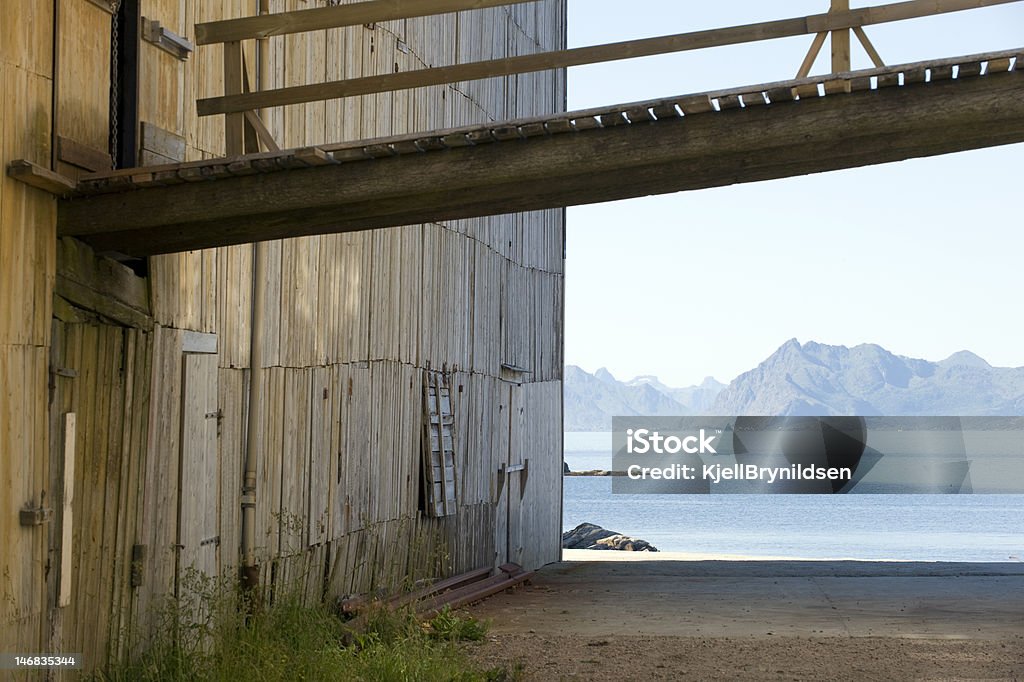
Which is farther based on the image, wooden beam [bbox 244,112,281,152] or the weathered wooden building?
wooden beam [bbox 244,112,281,152]

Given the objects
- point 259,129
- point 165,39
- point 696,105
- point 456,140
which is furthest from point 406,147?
point 165,39

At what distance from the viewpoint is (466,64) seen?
6.77 meters

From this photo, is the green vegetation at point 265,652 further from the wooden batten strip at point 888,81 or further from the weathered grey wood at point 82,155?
the wooden batten strip at point 888,81

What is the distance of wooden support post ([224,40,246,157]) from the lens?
704 cm

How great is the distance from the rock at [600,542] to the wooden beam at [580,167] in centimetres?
3348

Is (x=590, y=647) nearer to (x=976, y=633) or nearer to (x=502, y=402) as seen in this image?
(x=976, y=633)

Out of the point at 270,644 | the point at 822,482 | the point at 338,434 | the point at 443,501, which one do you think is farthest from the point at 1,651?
the point at 822,482

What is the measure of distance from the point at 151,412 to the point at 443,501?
5.95 meters

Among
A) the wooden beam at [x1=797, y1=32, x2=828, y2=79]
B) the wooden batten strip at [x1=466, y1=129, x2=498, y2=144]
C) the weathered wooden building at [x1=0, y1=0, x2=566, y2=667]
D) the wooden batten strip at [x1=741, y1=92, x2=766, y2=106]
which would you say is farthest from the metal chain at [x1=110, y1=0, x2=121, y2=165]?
the wooden beam at [x1=797, y1=32, x2=828, y2=79]

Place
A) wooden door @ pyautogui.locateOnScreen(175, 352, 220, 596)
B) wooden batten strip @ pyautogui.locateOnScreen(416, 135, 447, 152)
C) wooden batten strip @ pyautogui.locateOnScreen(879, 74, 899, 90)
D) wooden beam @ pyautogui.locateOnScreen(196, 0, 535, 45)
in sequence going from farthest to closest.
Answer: wooden door @ pyautogui.locateOnScreen(175, 352, 220, 596) < wooden beam @ pyautogui.locateOnScreen(196, 0, 535, 45) < wooden batten strip @ pyautogui.locateOnScreen(416, 135, 447, 152) < wooden batten strip @ pyautogui.locateOnScreen(879, 74, 899, 90)

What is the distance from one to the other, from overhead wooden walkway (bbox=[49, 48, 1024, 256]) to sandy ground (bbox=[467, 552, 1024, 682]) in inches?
139

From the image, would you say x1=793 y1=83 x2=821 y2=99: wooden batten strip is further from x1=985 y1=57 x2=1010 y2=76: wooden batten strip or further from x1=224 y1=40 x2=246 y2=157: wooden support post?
x1=224 y1=40 x2=246 y2=157: wooden support post

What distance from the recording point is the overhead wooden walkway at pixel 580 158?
5.99 m

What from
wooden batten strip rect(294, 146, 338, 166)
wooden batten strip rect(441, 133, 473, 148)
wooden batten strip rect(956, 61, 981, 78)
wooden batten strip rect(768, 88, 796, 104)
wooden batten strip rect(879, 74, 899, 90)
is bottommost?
wooden batten strip rect(294, 146, 338, 166)
